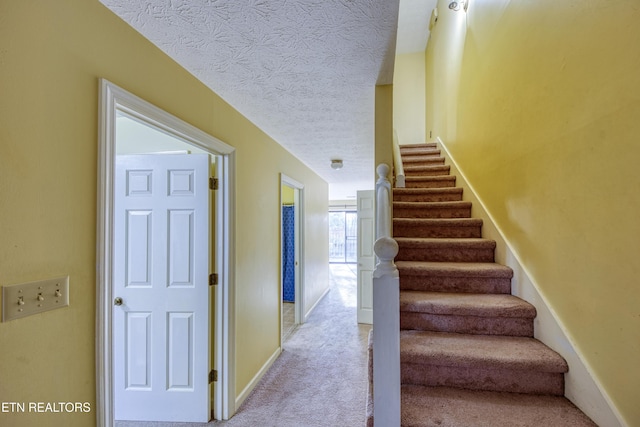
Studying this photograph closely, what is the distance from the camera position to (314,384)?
2611 millimetres

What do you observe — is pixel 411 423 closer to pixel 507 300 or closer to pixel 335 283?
pixel 507 300

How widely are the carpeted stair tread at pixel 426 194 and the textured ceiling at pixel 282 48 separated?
2.94ft

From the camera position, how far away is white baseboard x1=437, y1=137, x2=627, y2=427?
42.7 inches

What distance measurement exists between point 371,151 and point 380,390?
9.14 ft

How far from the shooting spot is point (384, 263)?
1129 mm

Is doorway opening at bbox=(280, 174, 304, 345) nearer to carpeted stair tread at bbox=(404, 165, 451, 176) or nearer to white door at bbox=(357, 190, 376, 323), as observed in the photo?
white door at bbox=(357, 190, 376, 323)

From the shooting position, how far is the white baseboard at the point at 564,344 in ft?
3.56

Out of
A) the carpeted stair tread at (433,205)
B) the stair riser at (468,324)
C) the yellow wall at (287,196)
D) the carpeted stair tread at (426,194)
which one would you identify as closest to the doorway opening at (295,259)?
the yellow wall at (287,196)

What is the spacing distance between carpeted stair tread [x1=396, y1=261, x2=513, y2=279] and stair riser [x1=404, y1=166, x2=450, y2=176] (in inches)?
62.4

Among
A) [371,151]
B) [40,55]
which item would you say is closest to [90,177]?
[40,55]

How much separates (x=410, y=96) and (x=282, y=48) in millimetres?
4518

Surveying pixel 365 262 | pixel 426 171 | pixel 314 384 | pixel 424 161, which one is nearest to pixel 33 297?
pixel 314 384

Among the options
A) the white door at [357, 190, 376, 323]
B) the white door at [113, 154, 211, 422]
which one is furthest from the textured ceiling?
the white door at [357, 190, 376, 323]

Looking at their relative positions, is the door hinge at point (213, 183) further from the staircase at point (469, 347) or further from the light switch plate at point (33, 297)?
the staircase at point (469, 347)
